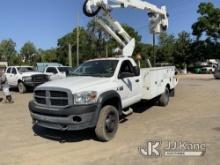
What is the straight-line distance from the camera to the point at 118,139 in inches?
313

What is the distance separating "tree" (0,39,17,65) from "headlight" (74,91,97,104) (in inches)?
3413

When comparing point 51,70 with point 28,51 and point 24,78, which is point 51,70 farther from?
point 28,51

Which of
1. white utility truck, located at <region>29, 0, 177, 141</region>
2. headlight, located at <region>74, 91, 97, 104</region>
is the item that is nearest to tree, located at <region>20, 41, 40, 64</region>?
white utility truck, located at <region>29, 0, 177, 141</region>

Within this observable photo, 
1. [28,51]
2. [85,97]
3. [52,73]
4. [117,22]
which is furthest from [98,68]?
[28,51]

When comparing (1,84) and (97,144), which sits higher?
(1,84)

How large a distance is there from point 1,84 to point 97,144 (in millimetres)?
9343

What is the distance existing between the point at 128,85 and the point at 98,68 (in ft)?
3.24

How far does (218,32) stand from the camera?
58.4 meters

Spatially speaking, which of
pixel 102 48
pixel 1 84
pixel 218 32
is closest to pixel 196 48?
pixel 218 32

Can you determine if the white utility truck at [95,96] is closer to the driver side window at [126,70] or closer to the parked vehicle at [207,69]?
the driver side window at [126,70]

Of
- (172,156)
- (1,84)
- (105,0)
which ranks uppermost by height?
(105,0)

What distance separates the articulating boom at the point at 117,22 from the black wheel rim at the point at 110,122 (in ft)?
17.4

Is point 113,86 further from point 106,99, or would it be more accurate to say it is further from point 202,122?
point 202,122

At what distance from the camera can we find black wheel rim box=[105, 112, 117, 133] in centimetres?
786
